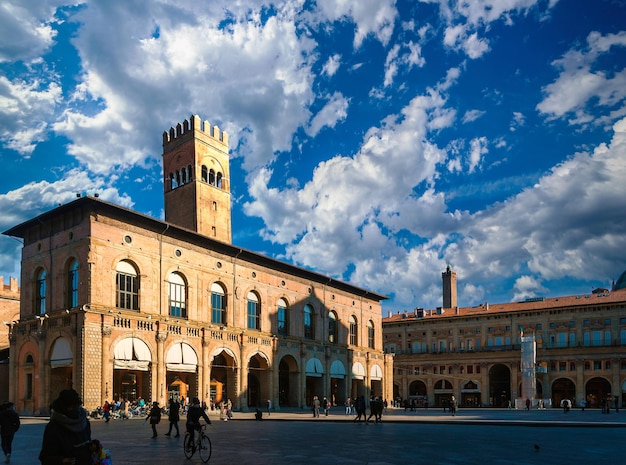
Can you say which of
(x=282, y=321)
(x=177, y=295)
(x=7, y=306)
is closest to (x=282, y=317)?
(x=282, y=321)

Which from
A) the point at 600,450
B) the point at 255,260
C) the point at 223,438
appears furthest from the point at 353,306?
the point at 600,450

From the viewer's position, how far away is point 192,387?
144 feet

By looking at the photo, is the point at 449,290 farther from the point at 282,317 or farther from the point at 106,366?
the point at 106,366

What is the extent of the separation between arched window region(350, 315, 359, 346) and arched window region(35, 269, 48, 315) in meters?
32.7

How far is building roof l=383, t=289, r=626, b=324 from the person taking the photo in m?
80.0

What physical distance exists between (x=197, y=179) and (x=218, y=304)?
1578 centimetres

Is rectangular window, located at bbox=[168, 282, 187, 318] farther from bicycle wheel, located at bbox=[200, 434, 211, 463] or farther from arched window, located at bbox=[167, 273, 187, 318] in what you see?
bicycle wheel, located at bbox=[200, 434, 211, 463]

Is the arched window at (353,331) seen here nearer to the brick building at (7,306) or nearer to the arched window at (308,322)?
the arched window at (308,322)

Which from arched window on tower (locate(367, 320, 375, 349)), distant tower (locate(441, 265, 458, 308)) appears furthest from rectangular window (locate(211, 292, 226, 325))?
distant tower (locate(441, 265, 458, 308))

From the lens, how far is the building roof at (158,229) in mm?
38719

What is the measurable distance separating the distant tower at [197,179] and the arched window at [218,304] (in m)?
11.6

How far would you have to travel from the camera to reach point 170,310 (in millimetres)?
43375

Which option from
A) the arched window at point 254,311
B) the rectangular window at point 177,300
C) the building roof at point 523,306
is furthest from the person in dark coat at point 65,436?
the building roof at point 523,306

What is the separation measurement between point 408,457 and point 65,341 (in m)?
28.0
